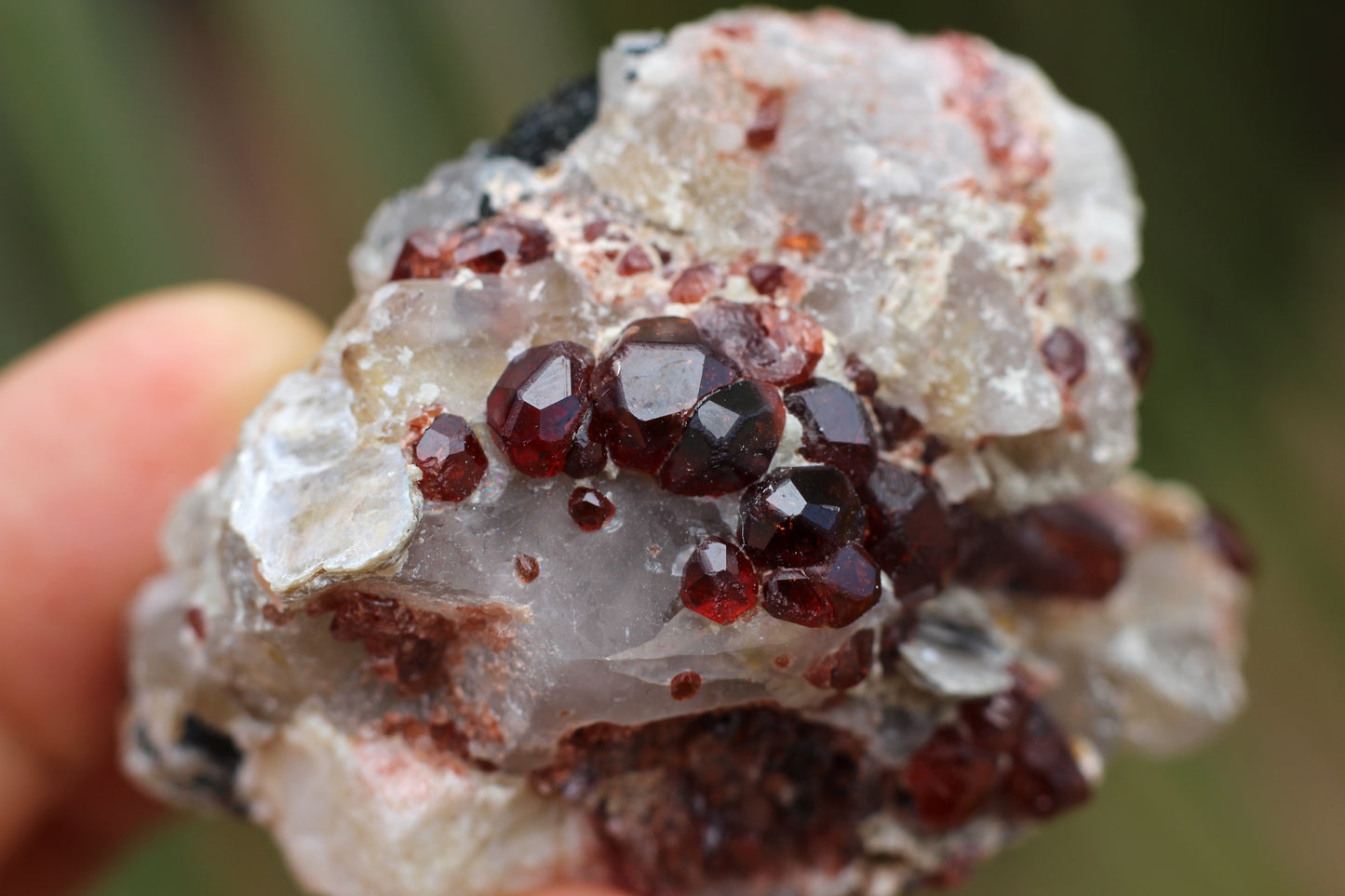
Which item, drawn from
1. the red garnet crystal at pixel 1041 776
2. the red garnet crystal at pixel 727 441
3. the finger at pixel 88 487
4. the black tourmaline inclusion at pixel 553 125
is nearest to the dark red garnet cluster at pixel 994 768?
the red garnet crystal at pixel 1041 776

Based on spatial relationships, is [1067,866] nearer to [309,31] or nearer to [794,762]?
[794,762]

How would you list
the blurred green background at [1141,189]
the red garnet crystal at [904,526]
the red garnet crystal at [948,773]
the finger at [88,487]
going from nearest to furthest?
1. the red garnet crystal at [904,526]
2. the red garnet crystal at [948,773]
3. the finger at [88,487]
4. the blurred green background at [1141,189]

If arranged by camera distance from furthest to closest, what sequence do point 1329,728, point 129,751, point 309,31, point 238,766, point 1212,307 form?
point 309,31
point 1212,307
point 1329,728
point 129,751
point 238,766

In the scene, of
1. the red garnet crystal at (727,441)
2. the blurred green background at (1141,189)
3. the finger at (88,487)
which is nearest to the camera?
the red garnet crystal at (727,441)

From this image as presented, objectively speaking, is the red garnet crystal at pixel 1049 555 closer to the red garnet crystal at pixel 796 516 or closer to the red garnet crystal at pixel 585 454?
the red garnet crystal at pixel 796 516

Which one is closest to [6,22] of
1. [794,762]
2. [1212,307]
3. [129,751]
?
[129,751]

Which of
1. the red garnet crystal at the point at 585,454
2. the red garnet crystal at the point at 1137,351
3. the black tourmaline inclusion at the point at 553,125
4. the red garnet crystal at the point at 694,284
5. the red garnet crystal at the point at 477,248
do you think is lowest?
the red garnet crystal at the point at 1137,351

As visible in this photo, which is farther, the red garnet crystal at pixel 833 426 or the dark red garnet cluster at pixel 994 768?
the dark red garnet cluster at pixel 994 768
